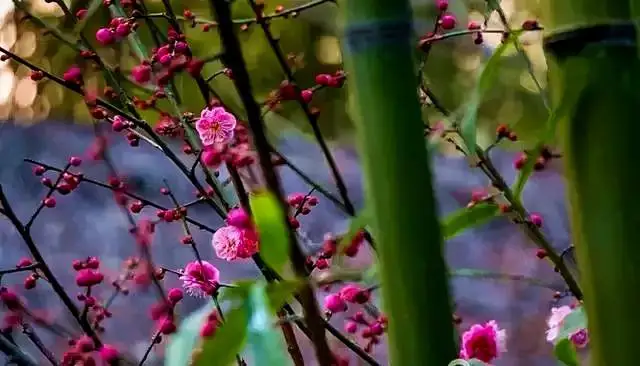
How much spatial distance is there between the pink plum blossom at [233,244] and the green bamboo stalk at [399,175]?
22cm

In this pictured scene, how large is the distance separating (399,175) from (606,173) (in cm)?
7

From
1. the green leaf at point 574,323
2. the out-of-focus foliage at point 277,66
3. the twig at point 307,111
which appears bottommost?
the green leaf at point 574,323

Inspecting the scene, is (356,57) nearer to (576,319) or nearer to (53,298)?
(576,319)

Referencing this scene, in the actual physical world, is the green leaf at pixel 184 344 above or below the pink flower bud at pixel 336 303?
below

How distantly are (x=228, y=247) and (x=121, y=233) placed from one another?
85cm

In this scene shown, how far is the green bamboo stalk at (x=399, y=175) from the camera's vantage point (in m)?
0.27

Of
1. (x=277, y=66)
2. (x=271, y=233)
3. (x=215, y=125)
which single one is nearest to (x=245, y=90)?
(x=271, y=233)

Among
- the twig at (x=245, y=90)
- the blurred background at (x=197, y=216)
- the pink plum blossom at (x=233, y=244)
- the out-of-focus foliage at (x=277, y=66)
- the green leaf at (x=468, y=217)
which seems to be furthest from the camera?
the blurred background at (x=197, y=216)

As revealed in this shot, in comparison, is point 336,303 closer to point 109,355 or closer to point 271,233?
point 109,355

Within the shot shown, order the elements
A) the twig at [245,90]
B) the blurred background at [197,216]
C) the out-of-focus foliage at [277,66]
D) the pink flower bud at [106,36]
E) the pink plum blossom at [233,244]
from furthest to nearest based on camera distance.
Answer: the blurred background at [197,216]
the out-of-focus foliage at [277,66]
the pink flower bud at [106,36]
the pink plum blossom at [233,244]
the twig at [245,90]

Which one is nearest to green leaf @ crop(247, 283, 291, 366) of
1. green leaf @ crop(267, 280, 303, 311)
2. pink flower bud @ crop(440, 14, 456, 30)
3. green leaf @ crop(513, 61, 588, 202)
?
green leaf @ crop(267, 280, 303, 311)

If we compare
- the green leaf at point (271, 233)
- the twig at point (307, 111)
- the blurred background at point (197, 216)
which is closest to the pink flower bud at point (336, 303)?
the twig at point (307, 111)

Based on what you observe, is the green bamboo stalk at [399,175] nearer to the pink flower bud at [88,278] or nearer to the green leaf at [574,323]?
the green leaf at [574,323]

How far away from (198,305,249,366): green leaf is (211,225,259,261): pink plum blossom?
0.71 ft
